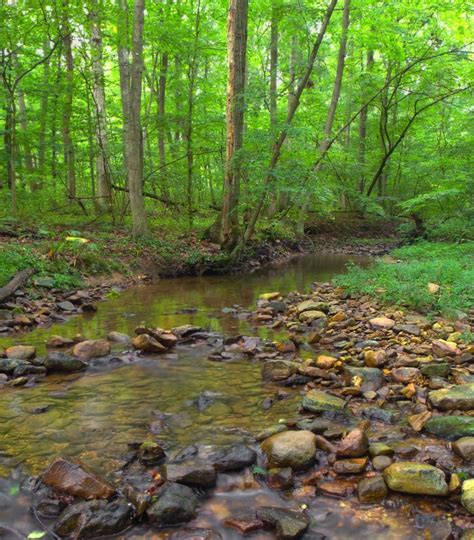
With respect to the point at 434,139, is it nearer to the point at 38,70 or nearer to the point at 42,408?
the point at 38,70

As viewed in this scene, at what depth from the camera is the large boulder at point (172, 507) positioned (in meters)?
2.59

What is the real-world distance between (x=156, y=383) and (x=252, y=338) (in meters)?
1.90

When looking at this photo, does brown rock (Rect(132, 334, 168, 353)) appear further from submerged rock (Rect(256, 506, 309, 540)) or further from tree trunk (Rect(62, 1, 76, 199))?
tree trunk (Rect(62, 1, 76, 199))

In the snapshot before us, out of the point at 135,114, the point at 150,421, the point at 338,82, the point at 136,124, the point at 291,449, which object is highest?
the point at 338,82

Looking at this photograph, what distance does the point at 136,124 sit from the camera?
11273mm

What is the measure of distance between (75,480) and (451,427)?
275 cm

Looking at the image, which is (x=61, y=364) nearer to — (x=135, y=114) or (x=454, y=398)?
(x=454, y=398)

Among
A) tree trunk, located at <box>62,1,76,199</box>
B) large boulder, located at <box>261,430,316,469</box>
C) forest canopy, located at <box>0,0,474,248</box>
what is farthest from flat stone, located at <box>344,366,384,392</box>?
tree trunk, located at <box>62,1,76,199</box>

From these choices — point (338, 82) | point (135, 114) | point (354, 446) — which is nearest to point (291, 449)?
point (354, 446)

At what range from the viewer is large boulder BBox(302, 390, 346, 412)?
3955mm

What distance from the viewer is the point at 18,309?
736 cm

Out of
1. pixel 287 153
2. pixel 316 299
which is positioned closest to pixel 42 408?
pixel 316 299

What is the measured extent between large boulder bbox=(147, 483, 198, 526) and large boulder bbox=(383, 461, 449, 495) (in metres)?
1.26

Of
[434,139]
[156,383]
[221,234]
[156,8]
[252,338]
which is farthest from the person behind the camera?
[434,139]
